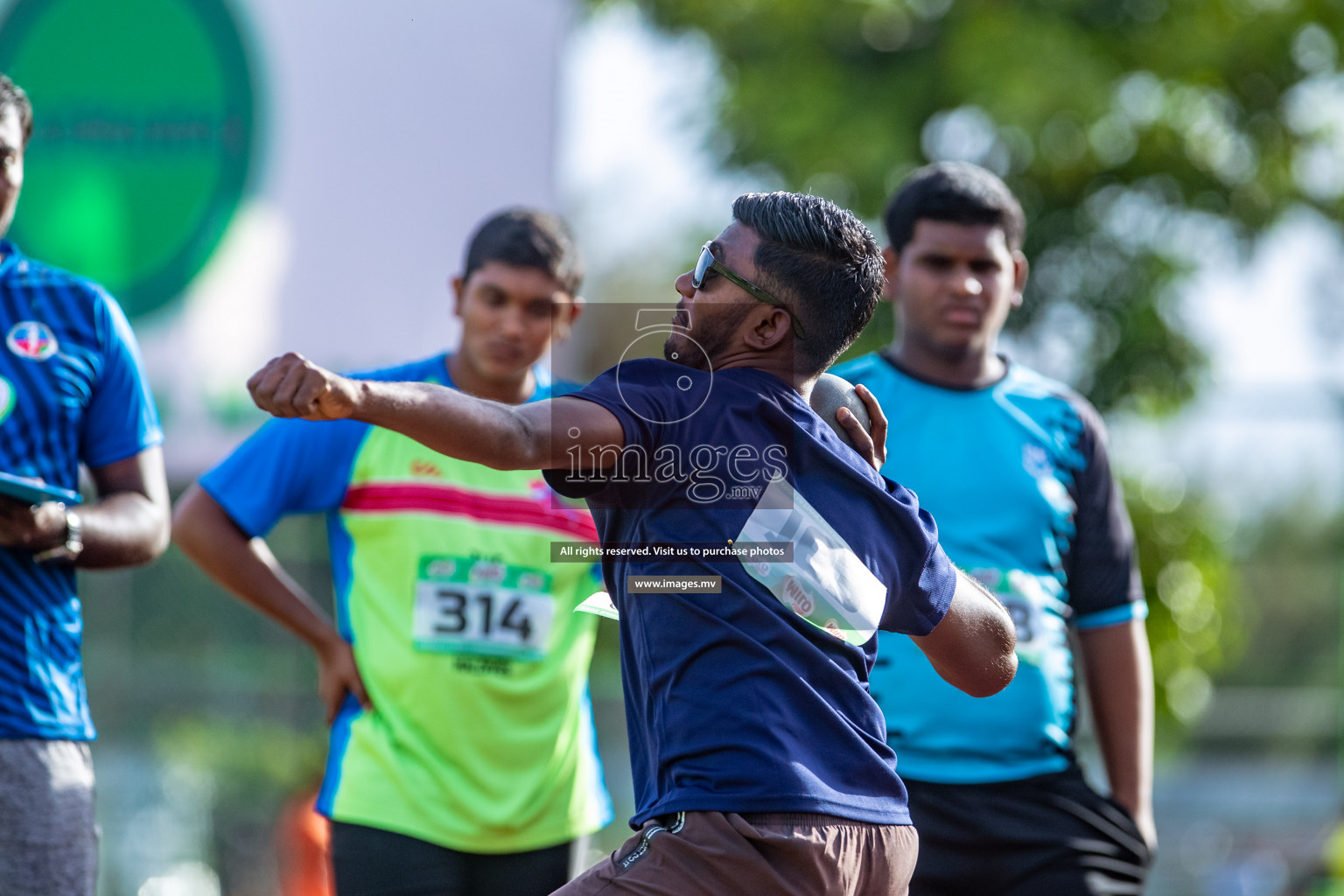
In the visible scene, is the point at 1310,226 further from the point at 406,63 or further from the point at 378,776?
the point at 378,776

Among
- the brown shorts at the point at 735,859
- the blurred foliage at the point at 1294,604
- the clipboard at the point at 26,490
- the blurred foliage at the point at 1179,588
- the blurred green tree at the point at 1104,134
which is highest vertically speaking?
the blurred green tree at the point at 1104,134

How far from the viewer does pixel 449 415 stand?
6.51 feet

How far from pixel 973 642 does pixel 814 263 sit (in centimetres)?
68

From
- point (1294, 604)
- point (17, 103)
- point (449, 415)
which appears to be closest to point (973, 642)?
point (449, 415)

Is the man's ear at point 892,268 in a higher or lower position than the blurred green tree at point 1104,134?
lower

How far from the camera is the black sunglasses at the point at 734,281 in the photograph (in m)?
2.28

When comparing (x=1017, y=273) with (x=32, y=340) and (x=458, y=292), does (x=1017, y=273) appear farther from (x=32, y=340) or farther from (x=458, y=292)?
(x=32, y=340)

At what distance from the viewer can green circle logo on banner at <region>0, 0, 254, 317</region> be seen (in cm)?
644

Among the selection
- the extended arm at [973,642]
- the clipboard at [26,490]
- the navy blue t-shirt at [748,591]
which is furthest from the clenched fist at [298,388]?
the extended arm at [973,642]

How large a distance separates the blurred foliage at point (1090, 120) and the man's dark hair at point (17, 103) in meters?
6.68

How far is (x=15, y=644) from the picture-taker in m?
2.80

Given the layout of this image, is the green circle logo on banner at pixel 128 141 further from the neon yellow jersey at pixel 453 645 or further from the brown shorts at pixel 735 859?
the brown shorts at pixel 735 859

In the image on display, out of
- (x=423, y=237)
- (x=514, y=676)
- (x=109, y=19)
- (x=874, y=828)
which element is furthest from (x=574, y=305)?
(x=109, y=19)

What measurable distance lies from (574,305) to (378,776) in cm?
124
